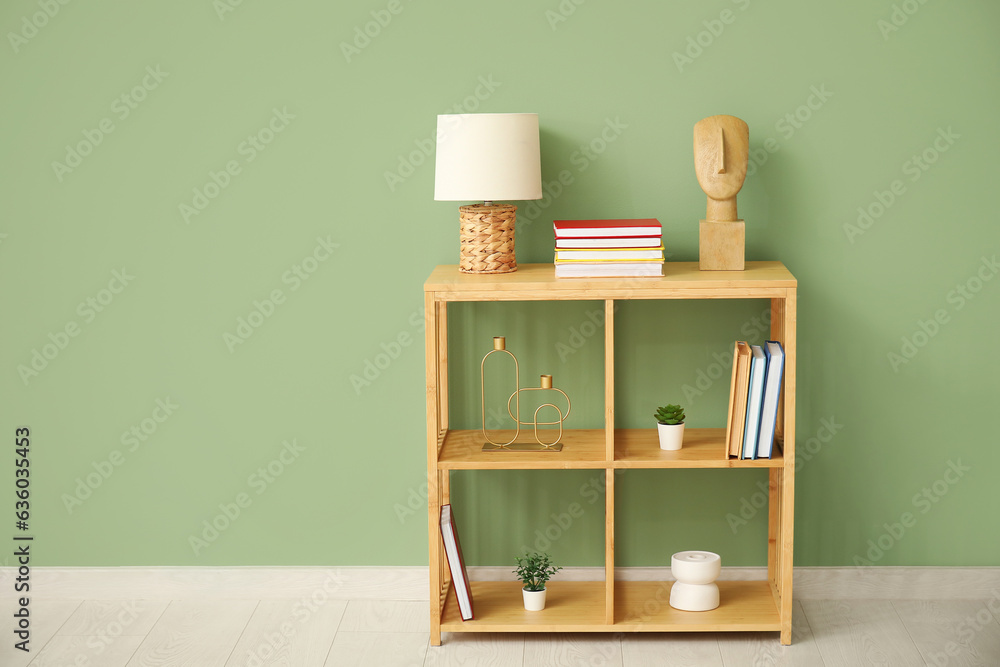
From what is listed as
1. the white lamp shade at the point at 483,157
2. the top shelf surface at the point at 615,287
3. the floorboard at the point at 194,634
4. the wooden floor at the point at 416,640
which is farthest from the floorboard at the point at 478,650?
the white lamp shade at the point at 483,157

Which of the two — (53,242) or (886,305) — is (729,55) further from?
(53,242)

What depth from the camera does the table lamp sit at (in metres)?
2.67

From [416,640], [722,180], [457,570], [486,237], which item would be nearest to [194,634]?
[416,640]

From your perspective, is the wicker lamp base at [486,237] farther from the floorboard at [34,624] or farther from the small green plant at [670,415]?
the floorboard at [34,624]

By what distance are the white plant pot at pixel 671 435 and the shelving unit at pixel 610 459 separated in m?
0.03

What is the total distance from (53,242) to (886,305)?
2594 mm

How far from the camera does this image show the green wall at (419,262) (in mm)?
2900

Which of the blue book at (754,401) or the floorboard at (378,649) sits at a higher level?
the blue book at (754,401)

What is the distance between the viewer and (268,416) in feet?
10.2

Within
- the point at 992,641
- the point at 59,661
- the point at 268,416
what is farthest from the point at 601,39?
the point at 59,661

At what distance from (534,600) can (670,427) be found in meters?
0.65

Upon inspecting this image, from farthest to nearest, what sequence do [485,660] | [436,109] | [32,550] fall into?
[32,550] < [436,109] < [485,660]

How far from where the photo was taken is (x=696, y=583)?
2869mm

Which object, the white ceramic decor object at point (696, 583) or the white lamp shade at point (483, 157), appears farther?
the white ceramic decor object at point (696, 583)
